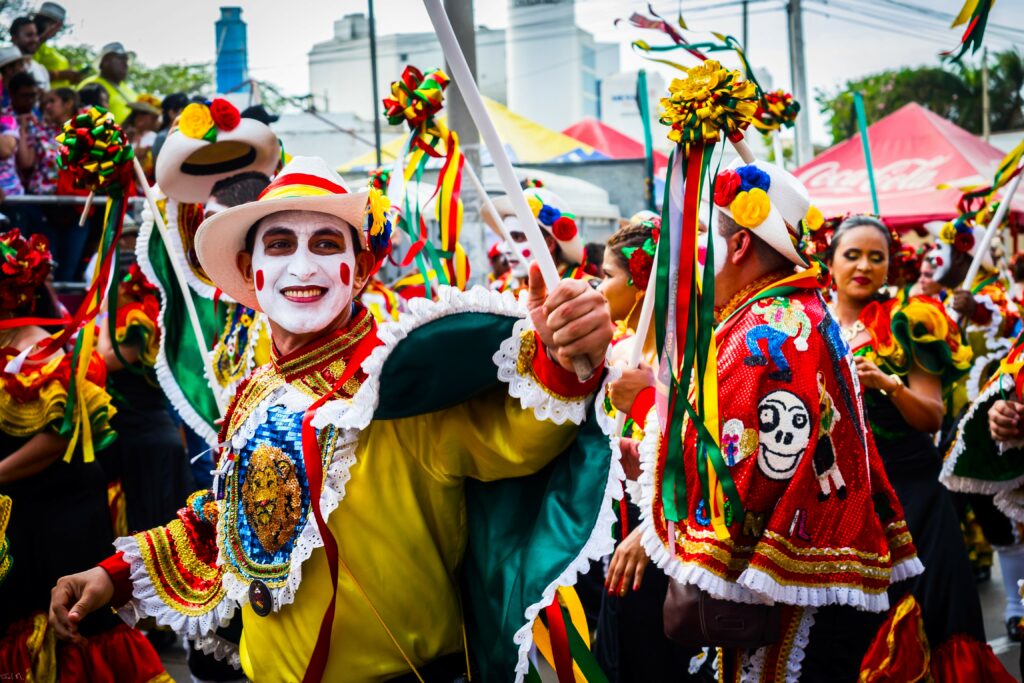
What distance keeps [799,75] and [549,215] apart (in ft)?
38.2

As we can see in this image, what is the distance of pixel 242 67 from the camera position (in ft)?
43.8

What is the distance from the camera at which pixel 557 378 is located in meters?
2.10

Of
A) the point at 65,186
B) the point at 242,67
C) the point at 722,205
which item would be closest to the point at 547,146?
the point at 242,67

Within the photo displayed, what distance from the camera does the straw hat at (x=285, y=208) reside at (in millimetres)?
2750

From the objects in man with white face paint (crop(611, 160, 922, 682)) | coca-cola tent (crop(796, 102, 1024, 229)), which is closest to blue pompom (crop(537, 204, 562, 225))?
man with white face paint (crop(611, 160, 922, 682))

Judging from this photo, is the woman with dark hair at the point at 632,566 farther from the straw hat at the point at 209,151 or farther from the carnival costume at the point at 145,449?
the carnival costume at the point at 145,449

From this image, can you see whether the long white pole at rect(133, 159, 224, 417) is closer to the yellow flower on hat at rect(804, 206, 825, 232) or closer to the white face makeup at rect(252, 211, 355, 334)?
the white face makeup at rect(252, 211, 355, 334)

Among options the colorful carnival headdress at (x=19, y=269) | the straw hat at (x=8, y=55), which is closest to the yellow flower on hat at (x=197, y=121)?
the colorful carnival headdress at (x=19, y=269)

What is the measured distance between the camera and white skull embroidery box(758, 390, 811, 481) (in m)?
2.91

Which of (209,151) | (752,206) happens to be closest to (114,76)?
(209,151)

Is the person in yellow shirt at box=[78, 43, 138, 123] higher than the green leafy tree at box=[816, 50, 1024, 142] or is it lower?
lower

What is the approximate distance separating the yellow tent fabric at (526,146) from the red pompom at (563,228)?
843 cm

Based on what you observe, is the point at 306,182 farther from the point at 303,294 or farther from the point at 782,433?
the point at 782,433

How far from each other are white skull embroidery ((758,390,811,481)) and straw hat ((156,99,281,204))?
2.88 meters
